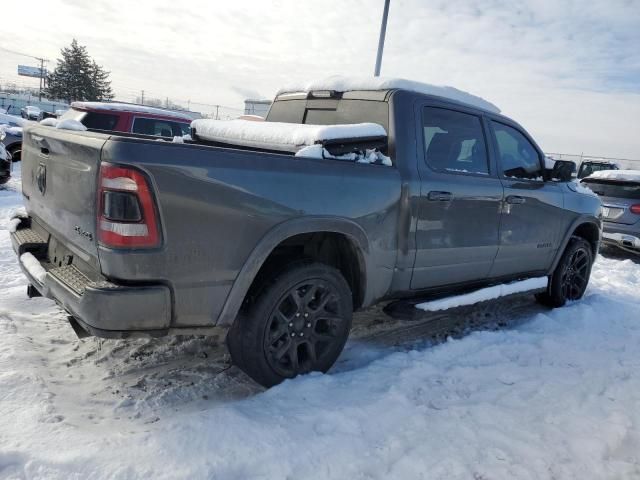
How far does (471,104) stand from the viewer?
416 centimetres

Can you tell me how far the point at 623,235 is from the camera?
8008 mm

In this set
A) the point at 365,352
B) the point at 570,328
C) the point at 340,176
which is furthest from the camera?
the point at 570,328

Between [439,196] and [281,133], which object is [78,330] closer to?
[281,133]

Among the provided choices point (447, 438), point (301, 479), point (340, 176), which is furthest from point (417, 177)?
point (301, 479)

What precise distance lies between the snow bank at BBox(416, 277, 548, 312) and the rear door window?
97 cm

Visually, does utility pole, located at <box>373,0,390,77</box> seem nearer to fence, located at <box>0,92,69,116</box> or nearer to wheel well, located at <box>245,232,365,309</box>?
wheel well, located at <box>245,232,365,309</box>

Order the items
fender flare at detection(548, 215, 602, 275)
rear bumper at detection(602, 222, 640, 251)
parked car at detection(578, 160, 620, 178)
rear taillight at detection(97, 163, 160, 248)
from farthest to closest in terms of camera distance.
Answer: parked car at detection(578, 160, 620, 178), rear bumper at detection(602, 222, 640, 251), fender flare at detection(548, 215, 602, 275), rear taillight at detection(97, 163, 160, 248)

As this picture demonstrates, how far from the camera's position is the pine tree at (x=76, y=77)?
51.1 meters

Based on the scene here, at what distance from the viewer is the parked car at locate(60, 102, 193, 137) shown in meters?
8.62

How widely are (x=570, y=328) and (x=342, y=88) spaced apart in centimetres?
296

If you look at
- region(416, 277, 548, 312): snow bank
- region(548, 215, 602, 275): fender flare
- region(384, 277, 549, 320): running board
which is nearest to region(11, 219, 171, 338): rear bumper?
region(384, 277, 549, 320): running board

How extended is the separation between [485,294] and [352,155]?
1.78 meters

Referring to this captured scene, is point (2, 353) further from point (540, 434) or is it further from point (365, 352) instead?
point (540, 434)

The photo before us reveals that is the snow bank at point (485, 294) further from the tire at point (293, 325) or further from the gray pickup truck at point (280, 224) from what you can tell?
the tire at point (293, 325)
